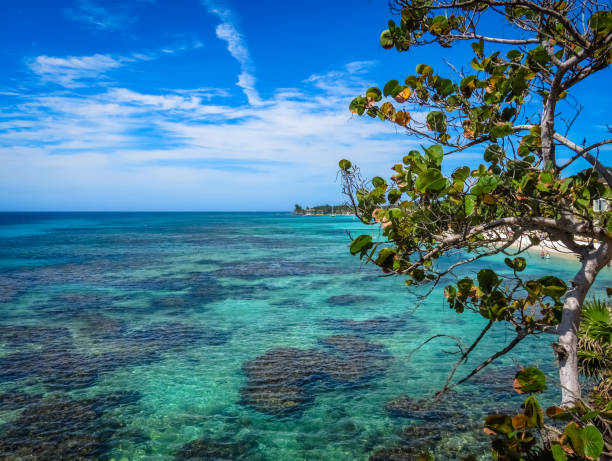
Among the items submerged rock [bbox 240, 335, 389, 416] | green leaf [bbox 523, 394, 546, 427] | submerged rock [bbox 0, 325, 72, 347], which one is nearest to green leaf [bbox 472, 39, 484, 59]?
green leaf [bbox 523, 394, 546, 427]

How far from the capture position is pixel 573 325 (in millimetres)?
2463

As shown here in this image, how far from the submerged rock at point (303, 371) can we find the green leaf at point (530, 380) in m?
6.18

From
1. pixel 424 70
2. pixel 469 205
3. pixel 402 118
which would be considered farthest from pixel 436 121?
pixel 469 205

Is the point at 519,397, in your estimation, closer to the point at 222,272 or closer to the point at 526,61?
the point at 526,61

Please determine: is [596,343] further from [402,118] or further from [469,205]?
[402,118]

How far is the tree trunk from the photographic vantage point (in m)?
2.41

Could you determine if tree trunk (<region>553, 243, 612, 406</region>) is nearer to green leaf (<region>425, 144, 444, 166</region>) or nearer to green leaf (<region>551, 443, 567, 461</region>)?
green leaf (<region>551, 443, 567, 461</region>)

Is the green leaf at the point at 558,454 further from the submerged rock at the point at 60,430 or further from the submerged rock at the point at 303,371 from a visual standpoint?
the submerged rock at the point at 60,430

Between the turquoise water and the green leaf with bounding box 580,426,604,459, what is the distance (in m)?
5.11

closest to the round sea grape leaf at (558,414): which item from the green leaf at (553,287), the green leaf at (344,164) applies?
the green leaf at (553,287)

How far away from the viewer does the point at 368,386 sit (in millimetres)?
8820

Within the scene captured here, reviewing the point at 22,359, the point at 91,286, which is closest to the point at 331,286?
the point at 91,286

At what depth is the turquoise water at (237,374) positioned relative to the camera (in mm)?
6785

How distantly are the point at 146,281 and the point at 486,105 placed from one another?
873 inches
